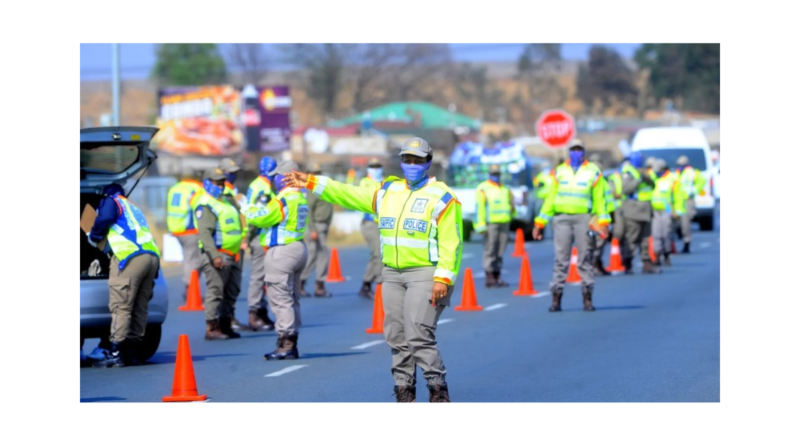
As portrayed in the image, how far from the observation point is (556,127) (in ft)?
127

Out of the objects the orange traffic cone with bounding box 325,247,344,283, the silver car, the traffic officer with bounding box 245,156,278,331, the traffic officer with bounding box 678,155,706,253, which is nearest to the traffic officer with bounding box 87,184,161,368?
the silver car

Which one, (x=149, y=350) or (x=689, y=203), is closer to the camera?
(x=149, y=350)

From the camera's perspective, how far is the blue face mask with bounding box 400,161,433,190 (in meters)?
9.61

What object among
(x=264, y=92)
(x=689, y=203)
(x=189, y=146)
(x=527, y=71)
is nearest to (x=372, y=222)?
(x=689, y=203)

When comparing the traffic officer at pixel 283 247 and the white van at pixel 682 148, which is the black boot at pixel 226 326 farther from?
the white van at pixel 682 148

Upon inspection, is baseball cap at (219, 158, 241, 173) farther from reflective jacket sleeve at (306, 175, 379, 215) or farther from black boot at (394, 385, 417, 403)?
black boot at (394, 385, 417, 403)

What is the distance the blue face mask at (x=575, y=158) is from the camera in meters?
17.2

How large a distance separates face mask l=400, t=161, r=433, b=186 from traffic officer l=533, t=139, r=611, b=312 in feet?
24.4

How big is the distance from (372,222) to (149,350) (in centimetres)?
672

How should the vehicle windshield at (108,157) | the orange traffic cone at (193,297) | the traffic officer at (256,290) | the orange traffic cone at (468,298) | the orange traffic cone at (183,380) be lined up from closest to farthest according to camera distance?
1. the orange traffic cone at (183,380)
2. the vehicle windshield at (108,157)
3. the traffic officer at (256,290)
4. the orange traffic cone at (468,298)
5. the orange traffic cone at (193,297)

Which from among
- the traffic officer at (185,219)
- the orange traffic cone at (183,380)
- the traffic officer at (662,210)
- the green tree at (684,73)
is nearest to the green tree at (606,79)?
the green tree at (684,73)

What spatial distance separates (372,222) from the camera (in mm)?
20016

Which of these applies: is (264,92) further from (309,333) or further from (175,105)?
(309,333)

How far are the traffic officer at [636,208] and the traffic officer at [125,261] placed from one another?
1175 centimetres
